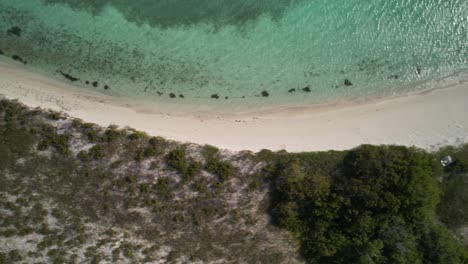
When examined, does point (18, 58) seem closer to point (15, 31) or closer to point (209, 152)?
point (15, 31)

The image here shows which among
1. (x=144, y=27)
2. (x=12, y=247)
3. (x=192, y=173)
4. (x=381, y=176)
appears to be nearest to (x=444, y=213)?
(x=381, y=176)

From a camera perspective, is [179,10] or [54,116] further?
[179,10]

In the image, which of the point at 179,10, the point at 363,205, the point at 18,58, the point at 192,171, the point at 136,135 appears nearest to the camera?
the point at 363,205

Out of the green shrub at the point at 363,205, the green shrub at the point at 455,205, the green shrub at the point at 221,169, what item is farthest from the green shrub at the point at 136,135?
the green shrub at the point at 455,205

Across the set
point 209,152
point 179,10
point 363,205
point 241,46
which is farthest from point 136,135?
point 363,205

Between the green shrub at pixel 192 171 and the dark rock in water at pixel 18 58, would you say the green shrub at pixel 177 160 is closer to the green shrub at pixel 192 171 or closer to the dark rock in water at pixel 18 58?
the green shrub at pixel 192 171

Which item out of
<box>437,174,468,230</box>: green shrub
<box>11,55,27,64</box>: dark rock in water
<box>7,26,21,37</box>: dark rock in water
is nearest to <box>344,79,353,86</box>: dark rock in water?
<box>437,174,468,230</box>: green shrub
